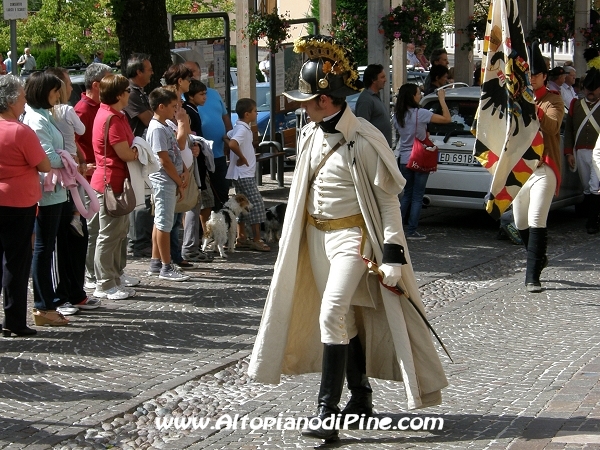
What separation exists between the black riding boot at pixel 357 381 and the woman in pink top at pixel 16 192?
10.5 ft

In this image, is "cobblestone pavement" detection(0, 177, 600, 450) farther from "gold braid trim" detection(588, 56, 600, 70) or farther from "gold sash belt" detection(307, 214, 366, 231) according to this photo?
"gold braid trim" detection(588, 56, 600, 70)

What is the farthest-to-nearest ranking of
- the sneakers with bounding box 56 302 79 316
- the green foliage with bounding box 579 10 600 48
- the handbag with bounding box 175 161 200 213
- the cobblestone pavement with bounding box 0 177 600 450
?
the green foliage with bounding box 579 10 600 48
the handbag with bounding box 175 161 200 213
the sneakers with bounding box 56 302 79 316
the cobblestone pavement with bounding box 0 177 600 450

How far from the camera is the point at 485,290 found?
1040cm

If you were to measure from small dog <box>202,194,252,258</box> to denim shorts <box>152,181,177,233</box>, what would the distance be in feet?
4.19

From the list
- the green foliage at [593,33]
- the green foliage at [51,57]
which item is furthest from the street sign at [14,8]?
the green foliage at [51,57]

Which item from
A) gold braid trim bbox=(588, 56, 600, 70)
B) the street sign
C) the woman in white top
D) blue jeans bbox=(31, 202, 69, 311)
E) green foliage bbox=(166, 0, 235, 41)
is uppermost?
green foliage bbox=(166, 0, 235, 41)

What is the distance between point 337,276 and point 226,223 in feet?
20.5

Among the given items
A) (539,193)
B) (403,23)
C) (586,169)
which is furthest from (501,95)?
(403,23)

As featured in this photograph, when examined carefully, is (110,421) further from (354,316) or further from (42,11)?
(42,11)

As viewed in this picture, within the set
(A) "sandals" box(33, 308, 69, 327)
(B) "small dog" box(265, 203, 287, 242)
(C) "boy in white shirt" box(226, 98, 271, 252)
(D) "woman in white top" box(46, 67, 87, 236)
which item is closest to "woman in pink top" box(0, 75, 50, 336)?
(A) "sandals" box(33, 308, 69, 327)

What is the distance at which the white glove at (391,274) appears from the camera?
5.66 m

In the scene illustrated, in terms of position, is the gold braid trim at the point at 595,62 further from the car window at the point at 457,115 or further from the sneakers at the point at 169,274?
the sneakers at the point at 169,274

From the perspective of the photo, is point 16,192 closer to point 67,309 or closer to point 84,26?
point 67,309

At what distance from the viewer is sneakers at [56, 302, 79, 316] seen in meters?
9.13
